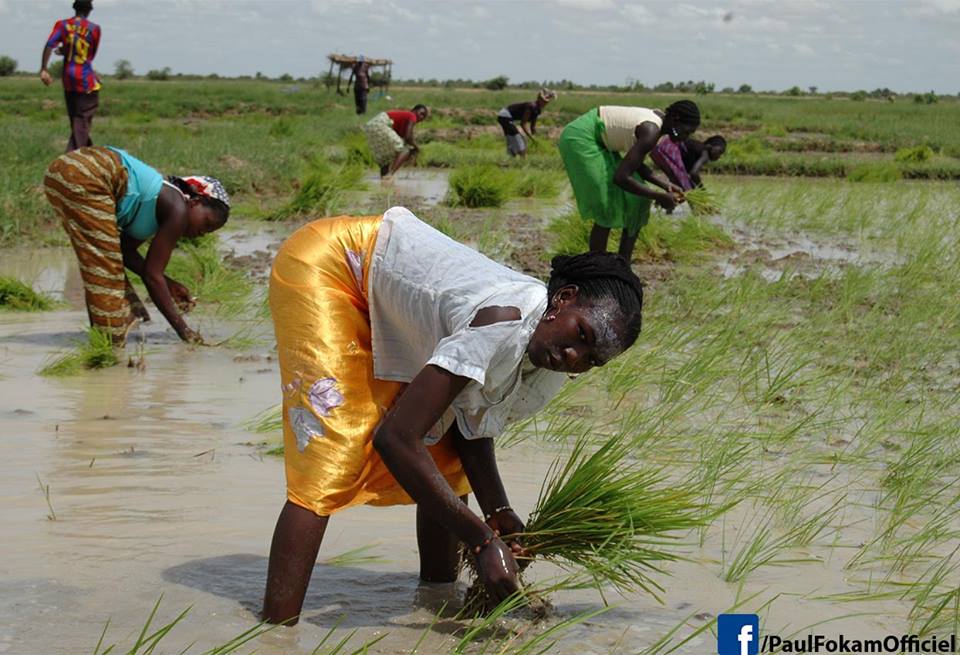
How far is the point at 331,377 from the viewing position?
96.3 inches

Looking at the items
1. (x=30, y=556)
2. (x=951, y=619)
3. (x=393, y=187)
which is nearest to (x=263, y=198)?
(x=393, y=187)

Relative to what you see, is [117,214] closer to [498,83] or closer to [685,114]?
[685,114]

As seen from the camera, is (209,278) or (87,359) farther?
(209,278)

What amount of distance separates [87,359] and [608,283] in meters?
3.17

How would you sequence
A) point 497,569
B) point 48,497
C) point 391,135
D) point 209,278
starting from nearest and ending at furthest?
point 497,569, point 48,497, point 209,278, point 391,135

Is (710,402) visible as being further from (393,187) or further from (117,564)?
(393,187)

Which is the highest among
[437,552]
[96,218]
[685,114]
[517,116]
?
[685,114]

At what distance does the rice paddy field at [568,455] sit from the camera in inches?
101

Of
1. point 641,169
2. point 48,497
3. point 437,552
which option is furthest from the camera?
point 641,169

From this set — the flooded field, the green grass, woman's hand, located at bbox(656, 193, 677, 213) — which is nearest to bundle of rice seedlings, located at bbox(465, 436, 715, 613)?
the green grass

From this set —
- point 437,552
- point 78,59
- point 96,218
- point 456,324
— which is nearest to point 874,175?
point 78,59

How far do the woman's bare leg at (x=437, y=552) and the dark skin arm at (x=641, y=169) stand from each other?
3680mm

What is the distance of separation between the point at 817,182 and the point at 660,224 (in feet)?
25.2

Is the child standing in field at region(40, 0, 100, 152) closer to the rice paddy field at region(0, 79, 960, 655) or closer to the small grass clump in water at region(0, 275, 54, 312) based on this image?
the rice paddy field at region(0, 79, 960, 655)
